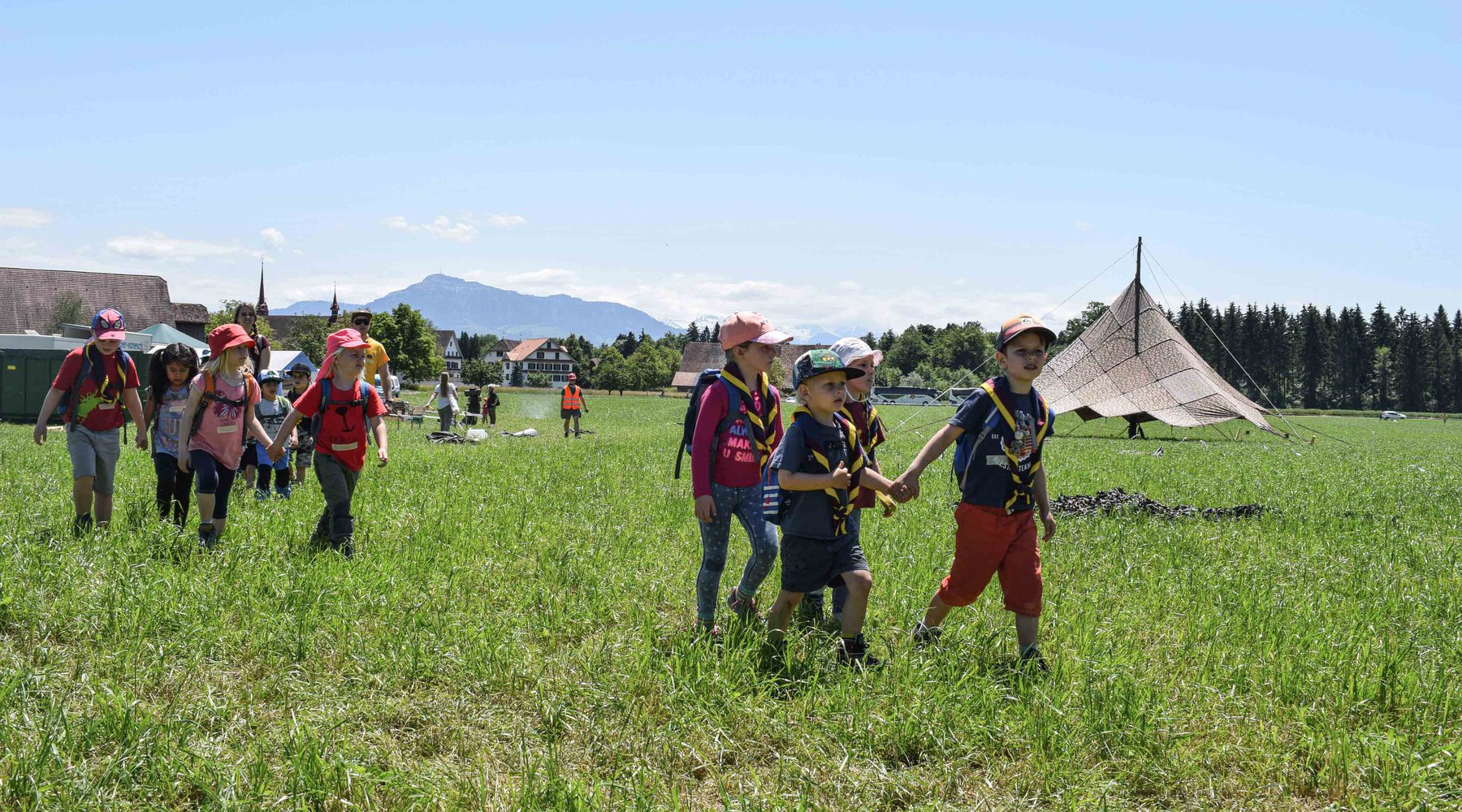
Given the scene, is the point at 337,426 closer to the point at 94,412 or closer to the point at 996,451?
the point at 94,412

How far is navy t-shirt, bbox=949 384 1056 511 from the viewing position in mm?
5184

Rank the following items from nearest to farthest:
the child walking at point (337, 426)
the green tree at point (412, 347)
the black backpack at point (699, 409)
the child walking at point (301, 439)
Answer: the black backpack at point (699, 409) < the child walking at point (337, 426) < the child walking at point (301, 439) < the green tree at point (412, 347)

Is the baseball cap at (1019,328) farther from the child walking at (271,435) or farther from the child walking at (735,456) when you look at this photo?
the child walking at (271,435)

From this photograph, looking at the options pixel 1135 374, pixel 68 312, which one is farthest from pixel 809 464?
pixel 68 312

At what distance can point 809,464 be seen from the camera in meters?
5.08

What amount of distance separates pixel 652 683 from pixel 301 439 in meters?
8.18

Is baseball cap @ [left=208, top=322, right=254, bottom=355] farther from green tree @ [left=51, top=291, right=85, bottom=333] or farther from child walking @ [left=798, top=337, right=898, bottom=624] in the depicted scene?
green tree @ [left=51, top=291, right=85, bottom=333]

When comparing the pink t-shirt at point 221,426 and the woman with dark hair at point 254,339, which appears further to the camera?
the woman with dark hair at point 254,339

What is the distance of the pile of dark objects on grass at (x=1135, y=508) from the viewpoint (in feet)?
37.3

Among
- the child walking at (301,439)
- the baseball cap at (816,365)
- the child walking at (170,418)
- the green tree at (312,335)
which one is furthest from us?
the green tree at (312,335)

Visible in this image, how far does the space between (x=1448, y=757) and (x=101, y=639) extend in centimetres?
648

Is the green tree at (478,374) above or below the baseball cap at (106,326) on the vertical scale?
below

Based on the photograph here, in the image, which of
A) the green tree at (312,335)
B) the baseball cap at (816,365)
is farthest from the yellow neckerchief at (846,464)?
the green tree at (312,335)

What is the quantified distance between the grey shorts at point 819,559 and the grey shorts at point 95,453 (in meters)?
6.17
